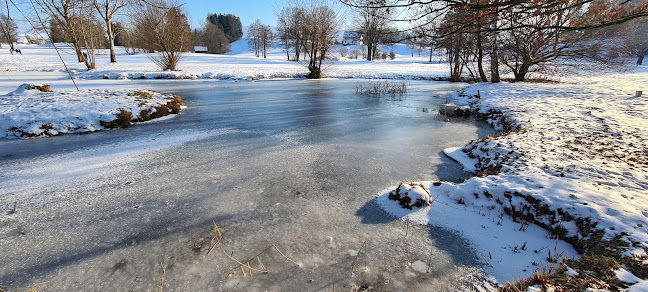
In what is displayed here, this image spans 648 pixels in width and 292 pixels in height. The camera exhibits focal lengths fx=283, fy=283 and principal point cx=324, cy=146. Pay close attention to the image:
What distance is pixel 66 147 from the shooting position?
571 cm

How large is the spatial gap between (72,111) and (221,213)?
22.6ft

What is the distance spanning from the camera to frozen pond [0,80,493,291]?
7.91 feet

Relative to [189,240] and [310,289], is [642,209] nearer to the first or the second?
[310,289]

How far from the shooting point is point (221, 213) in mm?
3336

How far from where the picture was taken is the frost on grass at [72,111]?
257 inches

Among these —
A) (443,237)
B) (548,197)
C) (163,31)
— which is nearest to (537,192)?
(548,197)

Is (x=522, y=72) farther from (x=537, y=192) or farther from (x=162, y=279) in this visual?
(x=162, y=279)

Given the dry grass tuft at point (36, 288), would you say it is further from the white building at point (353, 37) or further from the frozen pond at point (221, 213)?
the white building at point (353, 37)

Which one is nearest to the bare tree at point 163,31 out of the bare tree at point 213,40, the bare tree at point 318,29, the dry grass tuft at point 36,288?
the bare tree at point 318,29

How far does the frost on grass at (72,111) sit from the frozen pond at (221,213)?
0.67m

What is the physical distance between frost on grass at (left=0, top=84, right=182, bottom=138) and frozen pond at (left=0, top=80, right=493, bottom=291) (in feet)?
2.19

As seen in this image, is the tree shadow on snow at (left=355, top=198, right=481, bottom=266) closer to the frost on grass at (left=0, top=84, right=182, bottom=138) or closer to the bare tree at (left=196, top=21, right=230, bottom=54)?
the frost on grass at (left=0, top=84, right=182, bottom=138)

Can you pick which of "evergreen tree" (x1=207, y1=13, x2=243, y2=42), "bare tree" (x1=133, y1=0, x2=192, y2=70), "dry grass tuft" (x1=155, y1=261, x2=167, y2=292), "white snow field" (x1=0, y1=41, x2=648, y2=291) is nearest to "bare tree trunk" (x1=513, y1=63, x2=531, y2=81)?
"white snow field" (x1=0, y1=41, x2=648, y2=291)

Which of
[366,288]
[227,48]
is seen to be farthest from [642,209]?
[227,48]
